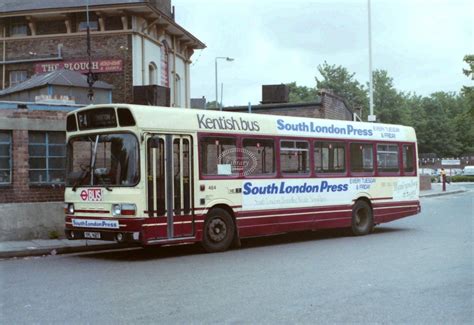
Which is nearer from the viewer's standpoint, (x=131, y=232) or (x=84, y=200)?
(x=131, y=232)

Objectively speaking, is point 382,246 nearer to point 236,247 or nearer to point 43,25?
point 236,247

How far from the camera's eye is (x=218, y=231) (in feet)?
40.0

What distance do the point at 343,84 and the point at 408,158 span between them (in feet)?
222

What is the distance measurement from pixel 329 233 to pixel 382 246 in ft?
11.4

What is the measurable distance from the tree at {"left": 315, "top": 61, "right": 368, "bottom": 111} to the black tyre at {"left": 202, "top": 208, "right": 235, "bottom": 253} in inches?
2805

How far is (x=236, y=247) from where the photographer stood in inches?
508

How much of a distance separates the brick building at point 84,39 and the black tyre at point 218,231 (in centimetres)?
1537

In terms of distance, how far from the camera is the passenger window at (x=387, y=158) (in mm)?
16234

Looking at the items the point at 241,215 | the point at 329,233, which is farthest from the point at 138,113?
the point at 329,233

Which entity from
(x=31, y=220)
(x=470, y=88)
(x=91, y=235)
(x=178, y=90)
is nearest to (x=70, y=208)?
(x=91, y=235)

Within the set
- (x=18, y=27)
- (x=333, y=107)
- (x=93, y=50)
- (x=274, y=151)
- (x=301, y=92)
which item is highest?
(x=301, y=92)

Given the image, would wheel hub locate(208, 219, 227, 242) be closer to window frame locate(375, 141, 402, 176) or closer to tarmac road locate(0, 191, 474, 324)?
tarmac road locate(0, 191, 474, 324)

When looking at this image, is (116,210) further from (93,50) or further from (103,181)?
(93,50)

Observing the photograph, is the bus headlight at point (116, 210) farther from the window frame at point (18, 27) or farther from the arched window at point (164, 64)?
the window frame at point (18, 27)
